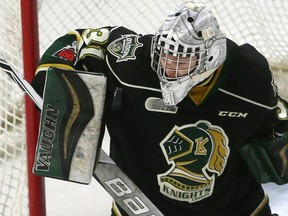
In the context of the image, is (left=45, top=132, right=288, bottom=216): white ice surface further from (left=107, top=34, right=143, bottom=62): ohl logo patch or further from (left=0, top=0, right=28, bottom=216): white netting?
(left=107, top=34, right=143, bottom=62): ohl logo patch

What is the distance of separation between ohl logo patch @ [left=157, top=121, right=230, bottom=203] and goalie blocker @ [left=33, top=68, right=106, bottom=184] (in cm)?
20

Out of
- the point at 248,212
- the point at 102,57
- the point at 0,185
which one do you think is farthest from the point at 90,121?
the point at 0,185

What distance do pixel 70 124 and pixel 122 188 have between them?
245mm

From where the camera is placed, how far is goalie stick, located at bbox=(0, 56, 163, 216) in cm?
148

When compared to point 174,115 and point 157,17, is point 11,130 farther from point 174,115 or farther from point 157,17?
point 157,17

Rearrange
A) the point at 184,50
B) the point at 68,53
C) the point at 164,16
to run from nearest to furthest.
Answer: the point at 184,50, the point at 68,53, the point at 164,16

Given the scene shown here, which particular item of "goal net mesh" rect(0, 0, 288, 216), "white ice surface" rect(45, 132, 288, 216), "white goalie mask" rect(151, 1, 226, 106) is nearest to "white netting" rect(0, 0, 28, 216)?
"white ice surface" rect(45, 132, 288, 216)

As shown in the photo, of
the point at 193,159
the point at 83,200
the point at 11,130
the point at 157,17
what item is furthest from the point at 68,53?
the point at 157,17

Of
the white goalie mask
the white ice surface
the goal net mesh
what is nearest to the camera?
the white goalie mask

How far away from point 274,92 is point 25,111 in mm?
589

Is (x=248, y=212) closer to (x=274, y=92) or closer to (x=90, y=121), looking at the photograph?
(x=274, y=92)

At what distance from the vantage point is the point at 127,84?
1.43 metres

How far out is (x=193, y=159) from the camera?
4.94ft

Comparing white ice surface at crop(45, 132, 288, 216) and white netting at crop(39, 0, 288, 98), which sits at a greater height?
white netting at crop(39, 0, 288, 98)
